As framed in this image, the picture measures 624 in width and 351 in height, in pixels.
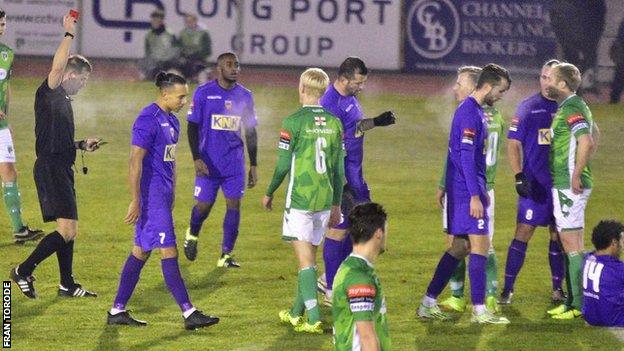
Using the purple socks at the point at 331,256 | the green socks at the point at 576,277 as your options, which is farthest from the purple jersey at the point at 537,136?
the purple socks at the point at 331,256

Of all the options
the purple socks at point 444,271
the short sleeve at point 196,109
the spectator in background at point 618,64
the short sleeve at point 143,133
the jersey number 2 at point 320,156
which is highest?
the spectator in background at point 618,64

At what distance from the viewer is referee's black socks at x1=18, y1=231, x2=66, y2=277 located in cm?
1163

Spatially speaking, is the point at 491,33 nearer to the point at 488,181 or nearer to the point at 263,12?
the point at 263,12

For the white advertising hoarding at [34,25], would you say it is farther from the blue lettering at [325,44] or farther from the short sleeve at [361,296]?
the short sleeve at [361,296]

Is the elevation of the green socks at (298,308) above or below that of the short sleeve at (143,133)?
below

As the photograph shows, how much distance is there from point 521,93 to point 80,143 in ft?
64.0

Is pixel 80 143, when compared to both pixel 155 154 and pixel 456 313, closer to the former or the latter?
pixel 155 154

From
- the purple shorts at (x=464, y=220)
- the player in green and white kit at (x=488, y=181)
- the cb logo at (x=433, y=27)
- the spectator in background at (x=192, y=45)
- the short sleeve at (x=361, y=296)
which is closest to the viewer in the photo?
the short sleeve at (x=361, y=296)

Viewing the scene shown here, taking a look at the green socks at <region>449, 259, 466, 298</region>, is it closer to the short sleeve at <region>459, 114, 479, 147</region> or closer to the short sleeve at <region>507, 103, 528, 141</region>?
the short sleeve at <region>507, 103, 528, 141</region>

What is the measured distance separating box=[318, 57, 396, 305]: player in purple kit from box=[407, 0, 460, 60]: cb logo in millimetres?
18844

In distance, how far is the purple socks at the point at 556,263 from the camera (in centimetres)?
1217

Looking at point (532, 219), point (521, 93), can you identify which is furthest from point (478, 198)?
point (521, 93)

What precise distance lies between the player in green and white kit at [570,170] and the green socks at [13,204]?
18.8 feet

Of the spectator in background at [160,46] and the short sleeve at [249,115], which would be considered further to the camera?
the spectator in background at [160,46]
